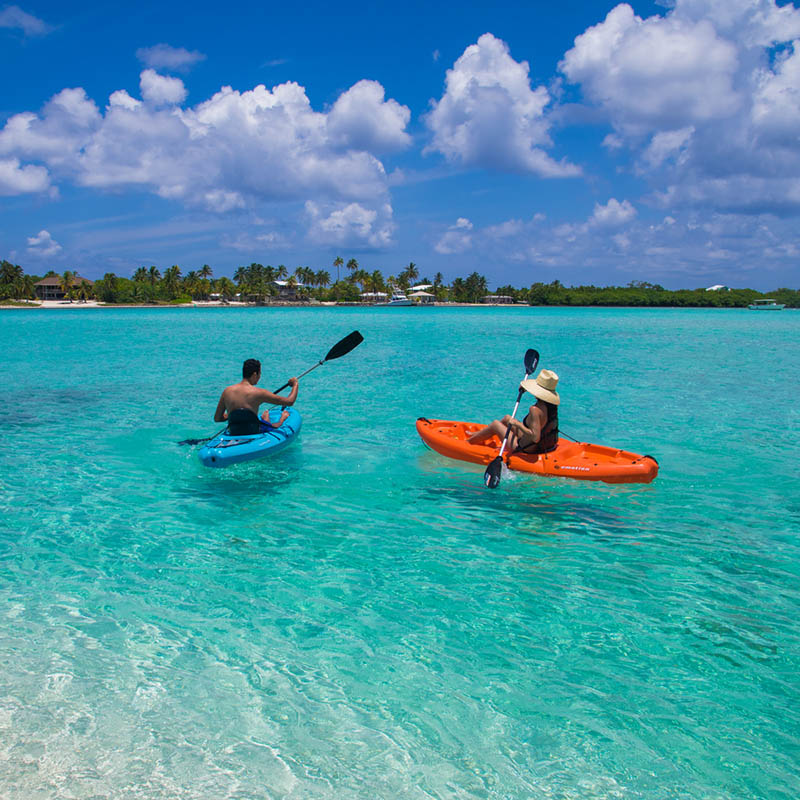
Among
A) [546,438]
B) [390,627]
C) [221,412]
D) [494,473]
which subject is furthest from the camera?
[221,412]

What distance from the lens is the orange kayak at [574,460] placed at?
759 centimetres

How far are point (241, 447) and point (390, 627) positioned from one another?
4176 millimetres

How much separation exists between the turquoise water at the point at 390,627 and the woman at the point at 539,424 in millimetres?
437

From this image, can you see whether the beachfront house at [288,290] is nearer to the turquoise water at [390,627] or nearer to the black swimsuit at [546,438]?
the turquoise water at [390,627]

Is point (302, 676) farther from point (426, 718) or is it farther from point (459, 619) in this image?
point (459, 619)

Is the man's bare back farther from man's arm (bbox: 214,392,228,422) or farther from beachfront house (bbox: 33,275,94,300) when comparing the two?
beachfront house (bbox: 33,275,94,300)

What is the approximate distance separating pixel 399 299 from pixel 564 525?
130 metres

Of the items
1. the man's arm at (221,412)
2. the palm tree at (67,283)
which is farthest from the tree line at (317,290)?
the man's arm at (221,412)

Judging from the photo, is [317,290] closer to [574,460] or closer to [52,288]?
[52,288]

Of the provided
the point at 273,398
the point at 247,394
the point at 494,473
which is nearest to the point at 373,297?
the point at 273,398

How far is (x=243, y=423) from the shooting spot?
8.45m

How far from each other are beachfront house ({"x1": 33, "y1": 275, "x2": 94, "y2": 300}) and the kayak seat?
12398 centimetres

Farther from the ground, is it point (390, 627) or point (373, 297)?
point (373, 297)

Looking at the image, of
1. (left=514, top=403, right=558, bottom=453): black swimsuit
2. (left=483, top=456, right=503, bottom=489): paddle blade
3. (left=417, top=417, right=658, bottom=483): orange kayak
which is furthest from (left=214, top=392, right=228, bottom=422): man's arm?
(left=514, top=403, right=558, bottom=453): black swimsuit
